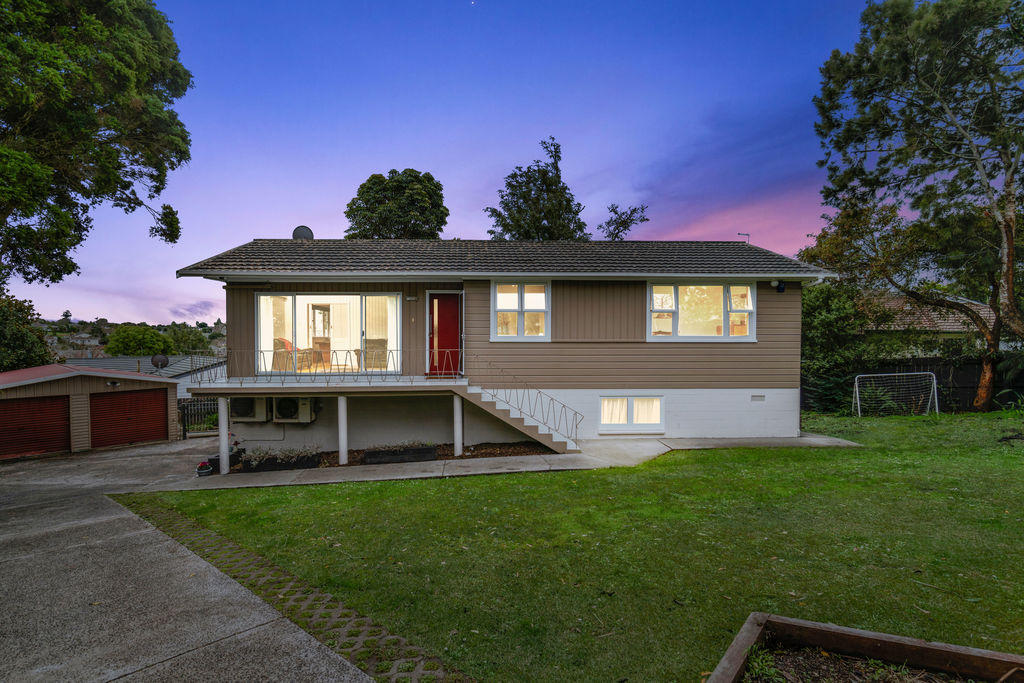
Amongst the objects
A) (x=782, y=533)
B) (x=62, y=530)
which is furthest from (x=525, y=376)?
(x=62, y=530)

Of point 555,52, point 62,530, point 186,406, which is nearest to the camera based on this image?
point 62,530

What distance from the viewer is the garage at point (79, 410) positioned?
40.3 feet

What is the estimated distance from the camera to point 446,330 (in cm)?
1070

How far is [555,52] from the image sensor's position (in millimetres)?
19391

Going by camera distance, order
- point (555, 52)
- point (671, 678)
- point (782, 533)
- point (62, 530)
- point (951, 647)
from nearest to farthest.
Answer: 1. point (951, 647)
2. point (671, 678)
3. point (782, 533)
4. point (62, 530)
5. point (555, 52)

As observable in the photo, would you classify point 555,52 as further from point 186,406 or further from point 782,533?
point 186,406

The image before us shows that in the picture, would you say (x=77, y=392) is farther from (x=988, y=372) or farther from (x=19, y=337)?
(x=988, y=372)

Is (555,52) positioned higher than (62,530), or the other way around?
(555,52)

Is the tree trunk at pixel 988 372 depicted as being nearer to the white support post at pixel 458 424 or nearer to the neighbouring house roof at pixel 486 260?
the neighbouring house roof at pixel 486 260

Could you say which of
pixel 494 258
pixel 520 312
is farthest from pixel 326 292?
pixel 520 312

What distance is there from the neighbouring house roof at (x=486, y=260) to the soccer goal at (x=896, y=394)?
7574mm

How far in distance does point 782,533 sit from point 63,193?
22860 mm

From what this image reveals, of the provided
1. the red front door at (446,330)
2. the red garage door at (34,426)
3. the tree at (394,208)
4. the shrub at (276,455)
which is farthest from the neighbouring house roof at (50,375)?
the tree at (394,208)

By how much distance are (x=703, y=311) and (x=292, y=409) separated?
35.7 feet
